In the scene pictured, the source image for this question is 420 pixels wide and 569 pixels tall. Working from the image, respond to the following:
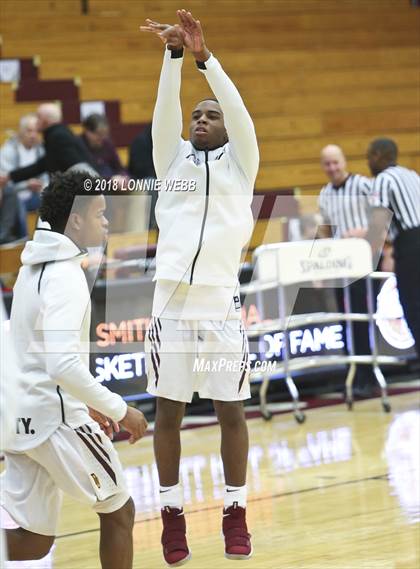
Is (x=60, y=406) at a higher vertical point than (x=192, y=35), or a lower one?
lower

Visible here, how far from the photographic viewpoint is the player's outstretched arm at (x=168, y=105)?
4.56m

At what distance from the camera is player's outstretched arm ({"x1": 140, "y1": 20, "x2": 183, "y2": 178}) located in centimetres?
456

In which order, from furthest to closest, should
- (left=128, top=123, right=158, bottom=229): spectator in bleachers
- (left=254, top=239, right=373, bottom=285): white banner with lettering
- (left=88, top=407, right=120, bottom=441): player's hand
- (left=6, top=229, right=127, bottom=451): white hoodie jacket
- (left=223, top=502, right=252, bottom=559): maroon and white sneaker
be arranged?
(left=128, top=123, right=158, bottom=229): spectator in bleachers < (left=254, top=239, right=373, bottom=285): white banner with lettering < (left=223, top=502, right=252, bottom=559): maroon and white sneaker < (left=88, top=407, right=120, bottom=441): player's hand < (left=6, top=229, right=127, bottom=451): white hoodie jacket

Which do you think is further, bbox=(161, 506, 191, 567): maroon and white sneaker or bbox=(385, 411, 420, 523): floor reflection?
bbox=(385, 411, 420, 523): floor reflection

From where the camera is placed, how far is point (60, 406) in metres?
4.30

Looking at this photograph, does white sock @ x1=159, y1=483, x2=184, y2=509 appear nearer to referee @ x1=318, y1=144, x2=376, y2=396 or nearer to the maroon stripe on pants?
the maroon stripe on pants

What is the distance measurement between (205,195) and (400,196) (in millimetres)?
4649

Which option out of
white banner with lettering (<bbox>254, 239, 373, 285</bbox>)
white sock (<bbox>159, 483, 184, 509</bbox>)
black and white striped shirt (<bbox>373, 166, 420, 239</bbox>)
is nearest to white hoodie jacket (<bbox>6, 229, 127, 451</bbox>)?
white sock (<bbox>159, 483, 184, 509</bbox>)

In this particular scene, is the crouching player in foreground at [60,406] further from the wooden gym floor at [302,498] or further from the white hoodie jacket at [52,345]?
the wooden gym floor at [302,498]

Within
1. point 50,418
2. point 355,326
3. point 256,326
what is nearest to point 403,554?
point 50,418

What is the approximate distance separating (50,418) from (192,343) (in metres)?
0.77

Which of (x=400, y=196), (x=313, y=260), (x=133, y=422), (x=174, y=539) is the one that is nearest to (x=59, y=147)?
(x=313, y=260)

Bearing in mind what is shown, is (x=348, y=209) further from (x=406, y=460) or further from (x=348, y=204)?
(x=406, y=460)

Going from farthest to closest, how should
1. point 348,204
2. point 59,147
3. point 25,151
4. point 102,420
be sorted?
point 25,151 < point 348,204 < point 59,147 < point 102,420
